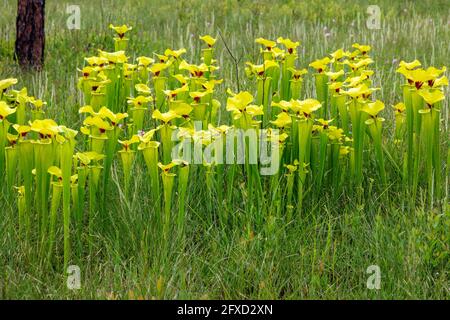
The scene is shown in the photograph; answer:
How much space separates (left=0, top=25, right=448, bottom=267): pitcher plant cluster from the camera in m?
3.02

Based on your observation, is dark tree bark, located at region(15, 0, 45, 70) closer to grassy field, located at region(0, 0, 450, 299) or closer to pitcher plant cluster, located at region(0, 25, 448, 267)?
pitcher plant cluster, located at region(0, 25, 448, 267)

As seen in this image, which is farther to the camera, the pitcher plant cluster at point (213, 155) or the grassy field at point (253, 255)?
the pitcher plant cluster at point (213, 155)

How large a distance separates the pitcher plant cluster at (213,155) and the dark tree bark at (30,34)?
9.61 ft

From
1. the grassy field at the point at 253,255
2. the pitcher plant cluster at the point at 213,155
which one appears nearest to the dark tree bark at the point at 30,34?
the pitcher plant cluster at the point at 213,155

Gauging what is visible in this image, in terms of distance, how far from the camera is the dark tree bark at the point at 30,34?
648 centimetres

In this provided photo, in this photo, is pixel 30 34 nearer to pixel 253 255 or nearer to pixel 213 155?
pixel 213 155

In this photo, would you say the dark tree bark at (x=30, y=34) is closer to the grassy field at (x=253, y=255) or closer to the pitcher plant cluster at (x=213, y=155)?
the pitcher plant cluster at (x=213, y=155)

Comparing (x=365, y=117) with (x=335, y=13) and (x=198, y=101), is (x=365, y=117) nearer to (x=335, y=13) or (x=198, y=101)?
(x=198, y=101)

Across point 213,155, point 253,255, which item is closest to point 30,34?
point 213,155

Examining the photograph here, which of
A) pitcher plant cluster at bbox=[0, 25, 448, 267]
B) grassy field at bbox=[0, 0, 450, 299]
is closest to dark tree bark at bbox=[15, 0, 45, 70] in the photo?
pitcher plant cluster at bbox=[0, 25, 448, 267]

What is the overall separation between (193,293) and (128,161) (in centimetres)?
71

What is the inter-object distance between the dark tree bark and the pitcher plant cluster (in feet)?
9.61

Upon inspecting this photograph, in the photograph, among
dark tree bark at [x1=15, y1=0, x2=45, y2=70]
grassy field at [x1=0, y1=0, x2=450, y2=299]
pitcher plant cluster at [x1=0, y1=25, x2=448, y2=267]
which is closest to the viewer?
grassy field at [x1=0, y1=0, x2=450, y2=299]

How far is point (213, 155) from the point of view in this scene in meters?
3.32
